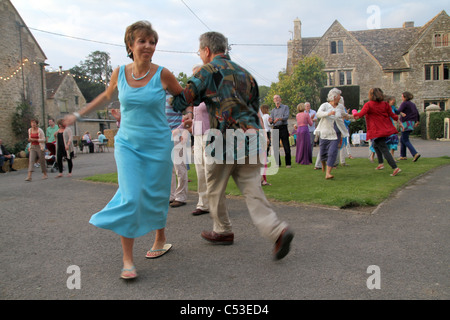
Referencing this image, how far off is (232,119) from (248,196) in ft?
2.42

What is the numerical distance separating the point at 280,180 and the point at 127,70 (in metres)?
5.46

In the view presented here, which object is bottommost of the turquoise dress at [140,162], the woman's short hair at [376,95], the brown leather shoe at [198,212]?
the brown leather shoe at [198,212]

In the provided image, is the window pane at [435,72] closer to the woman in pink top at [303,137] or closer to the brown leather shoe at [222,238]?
the woman in pink top at [303,137]

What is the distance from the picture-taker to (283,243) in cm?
301

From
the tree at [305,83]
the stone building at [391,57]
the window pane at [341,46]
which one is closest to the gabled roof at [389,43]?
the stone building at [391,57]

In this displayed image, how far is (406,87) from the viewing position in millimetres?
39219

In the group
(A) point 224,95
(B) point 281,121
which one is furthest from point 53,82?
(A) point 224,95

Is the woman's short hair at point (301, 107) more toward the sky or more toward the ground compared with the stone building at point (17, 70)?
more toward the ground

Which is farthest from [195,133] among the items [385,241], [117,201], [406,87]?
[406,87]

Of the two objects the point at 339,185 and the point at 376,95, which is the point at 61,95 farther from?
the point at 339,185

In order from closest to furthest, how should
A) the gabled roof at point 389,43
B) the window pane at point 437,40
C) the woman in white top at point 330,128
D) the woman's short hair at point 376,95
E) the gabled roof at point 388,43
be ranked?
the woman in white top at point 330,128 < the woman's short hair at point 376,95 < the window pane at point 437,40 < the gabled roof at point 388,43 < the gabled roof at point 389,43

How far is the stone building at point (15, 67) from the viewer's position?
899 inches

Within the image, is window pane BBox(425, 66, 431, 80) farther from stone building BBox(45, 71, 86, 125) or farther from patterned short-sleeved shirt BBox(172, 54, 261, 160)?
patterned short-sleeved shirt BBox(172, 54, 261, 160)
